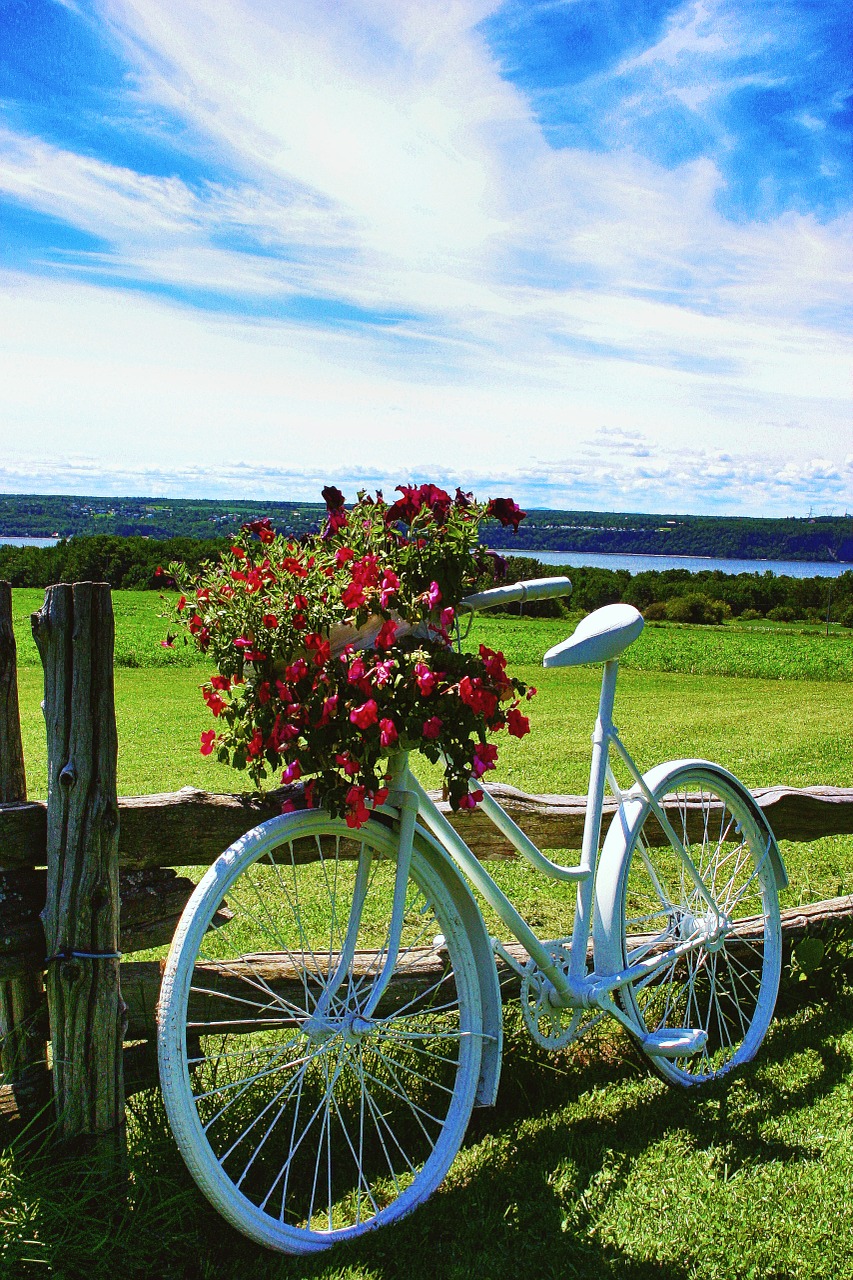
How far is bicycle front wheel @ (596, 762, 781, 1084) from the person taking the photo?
3.58m

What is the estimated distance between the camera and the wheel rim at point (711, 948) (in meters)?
3.89

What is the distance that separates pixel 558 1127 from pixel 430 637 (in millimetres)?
1843

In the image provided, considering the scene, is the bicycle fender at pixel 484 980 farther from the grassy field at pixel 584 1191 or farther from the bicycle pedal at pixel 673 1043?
the bicycle pedal at pixel 673 1043

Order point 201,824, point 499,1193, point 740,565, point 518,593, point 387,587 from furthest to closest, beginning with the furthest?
point 740,565 < point 201,824 < point 499,1193 < point 518,593 < point 387,587

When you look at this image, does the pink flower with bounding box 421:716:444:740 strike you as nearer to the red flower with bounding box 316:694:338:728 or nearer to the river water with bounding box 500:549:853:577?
the red flower with bounding box 316:694:338:728

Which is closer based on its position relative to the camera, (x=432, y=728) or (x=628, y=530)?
(x=432, y=728)

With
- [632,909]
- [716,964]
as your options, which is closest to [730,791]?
[716,964]

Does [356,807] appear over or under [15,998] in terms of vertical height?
over

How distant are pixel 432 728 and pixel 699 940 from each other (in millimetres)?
1999

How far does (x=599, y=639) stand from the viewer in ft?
11.1

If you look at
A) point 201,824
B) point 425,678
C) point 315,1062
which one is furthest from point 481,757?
point 315,1062

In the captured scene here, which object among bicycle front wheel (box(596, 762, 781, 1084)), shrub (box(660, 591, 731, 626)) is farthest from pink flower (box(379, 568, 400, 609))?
shrub (box(660, 591, 731, 626))

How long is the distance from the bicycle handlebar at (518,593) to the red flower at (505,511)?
0.80 feet

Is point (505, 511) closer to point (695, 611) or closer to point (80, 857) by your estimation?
point (80, 857)
